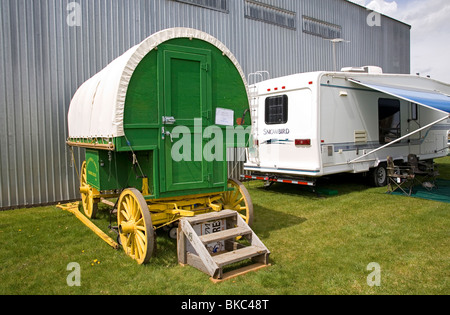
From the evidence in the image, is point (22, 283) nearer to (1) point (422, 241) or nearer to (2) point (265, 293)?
(2) point (265, 293)

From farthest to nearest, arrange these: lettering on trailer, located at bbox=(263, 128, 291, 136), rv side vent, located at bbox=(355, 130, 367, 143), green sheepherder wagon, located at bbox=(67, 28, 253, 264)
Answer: rv side vent, located at bbox=(355, 130, 367, 143) < lettering on trailer, located at bbox=(263, 128, 291, 136) < green sheepherder wagon, located at bbox=(67, 28, 253, 264)

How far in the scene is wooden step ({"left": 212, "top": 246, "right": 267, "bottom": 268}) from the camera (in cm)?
402

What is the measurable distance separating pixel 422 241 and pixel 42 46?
8585 millimetres

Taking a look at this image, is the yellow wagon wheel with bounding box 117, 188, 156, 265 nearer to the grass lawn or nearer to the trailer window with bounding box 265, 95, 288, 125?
the grass lawn

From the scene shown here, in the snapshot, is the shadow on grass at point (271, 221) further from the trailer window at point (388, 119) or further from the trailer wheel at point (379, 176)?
the trailer window at point (388, 119)

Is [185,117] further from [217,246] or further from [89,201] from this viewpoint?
[89,201]

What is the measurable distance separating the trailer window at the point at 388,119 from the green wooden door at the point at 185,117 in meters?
6.47

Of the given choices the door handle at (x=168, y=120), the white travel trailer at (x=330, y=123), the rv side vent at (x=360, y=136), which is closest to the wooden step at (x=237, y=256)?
the door handle at (x=168, y=120)

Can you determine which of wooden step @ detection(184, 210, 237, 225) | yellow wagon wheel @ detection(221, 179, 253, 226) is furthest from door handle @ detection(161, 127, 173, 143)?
yellow wagon wheel @ detection(221, 179, 253, 226)

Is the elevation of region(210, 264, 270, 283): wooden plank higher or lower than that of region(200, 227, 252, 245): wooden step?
Answer: lower

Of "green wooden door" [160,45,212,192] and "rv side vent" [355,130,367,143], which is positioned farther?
"rv side vent" [355,130,367,143]

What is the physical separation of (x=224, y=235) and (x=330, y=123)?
189 inches

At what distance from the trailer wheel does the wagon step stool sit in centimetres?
601
